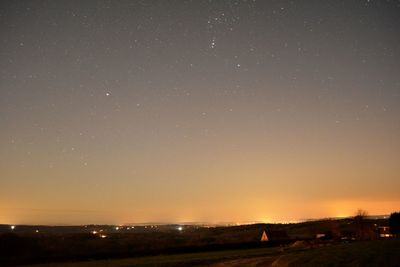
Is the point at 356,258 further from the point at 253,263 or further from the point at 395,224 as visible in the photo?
the point at 395,224

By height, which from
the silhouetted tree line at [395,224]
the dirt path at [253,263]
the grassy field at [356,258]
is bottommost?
the dirt path at [253,263]

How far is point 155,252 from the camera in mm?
69375

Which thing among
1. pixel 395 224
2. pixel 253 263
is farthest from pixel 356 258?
pixel 395 224

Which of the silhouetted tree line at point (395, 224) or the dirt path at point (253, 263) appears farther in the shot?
the silhouetted tree line at point (395, 224)

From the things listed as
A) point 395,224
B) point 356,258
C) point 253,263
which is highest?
point 395,224

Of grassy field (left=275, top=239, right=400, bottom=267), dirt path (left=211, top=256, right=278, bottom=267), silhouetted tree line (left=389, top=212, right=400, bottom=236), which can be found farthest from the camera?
silhouetted tree line (left=389, top=212, right=400, bottom=236)

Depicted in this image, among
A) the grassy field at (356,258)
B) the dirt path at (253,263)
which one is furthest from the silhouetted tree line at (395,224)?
the grassy field at (356,258)

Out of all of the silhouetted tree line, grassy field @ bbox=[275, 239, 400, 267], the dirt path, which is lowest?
the dirt path

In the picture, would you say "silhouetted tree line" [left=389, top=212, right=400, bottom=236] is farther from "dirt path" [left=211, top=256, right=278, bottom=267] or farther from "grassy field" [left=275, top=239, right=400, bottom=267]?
"grassy field" [left=275, top=239, right=400, bottom=267]

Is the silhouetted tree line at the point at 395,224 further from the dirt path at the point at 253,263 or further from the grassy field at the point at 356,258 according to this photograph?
the grassy field at the point at 356,258

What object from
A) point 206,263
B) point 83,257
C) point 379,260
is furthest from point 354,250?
point 83,257

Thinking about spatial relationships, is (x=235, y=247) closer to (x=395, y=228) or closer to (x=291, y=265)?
(x=395, y=228)

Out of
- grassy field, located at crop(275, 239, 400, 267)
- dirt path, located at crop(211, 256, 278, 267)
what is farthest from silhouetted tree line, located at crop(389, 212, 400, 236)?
grassy field, located at crop(275, 239, 400, 267)

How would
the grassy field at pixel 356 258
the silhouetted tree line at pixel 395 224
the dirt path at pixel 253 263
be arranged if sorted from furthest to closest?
the silhouetted tree line at pixel 395 224
the dirt path at pixel 253 263
the grassy field at pixel 356 258
